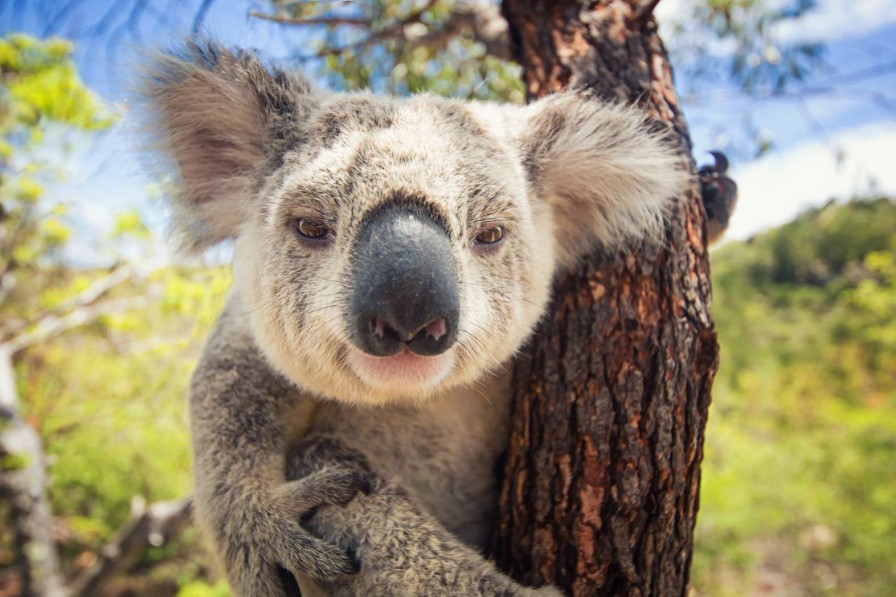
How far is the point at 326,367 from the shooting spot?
1484 mm

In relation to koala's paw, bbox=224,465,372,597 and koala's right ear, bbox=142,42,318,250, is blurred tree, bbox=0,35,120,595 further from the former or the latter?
koala's paw, bbox=224,465,372,597

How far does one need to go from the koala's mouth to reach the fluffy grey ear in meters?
0.79

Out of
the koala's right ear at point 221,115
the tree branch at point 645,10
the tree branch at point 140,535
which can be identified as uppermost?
the tree branch at point 645,10

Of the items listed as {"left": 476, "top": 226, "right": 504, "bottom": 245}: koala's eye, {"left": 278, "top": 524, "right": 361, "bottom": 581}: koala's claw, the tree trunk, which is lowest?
{"left": 278, "top": 524, "right": 361, "bottom": 581}: koala's claw

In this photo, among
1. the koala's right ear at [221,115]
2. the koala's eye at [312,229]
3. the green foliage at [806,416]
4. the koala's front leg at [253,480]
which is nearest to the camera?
the koala's eye at [312,229]

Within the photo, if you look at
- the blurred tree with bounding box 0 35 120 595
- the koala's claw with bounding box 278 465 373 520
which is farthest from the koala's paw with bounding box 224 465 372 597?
the blurred tree with bounding box 0 35 120 595

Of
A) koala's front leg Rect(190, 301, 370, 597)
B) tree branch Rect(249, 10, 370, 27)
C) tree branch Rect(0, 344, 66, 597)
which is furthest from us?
tree branch Rect(0, 344, 66, 597)

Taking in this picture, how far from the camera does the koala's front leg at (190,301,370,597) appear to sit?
1.56 metres

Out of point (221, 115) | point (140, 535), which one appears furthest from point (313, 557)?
point (140, 535)

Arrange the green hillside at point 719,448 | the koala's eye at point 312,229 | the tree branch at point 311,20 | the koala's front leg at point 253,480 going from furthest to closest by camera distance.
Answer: the green hillside at point 719,448, the tree branch at point 311,20, the koala's front leg at point 253,480, the koala's eye at point 312,229

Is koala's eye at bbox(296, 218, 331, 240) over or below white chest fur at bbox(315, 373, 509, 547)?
over

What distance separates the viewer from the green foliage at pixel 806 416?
7.93 m

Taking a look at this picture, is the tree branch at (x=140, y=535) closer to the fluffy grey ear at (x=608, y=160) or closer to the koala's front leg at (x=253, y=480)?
the koala's front leg at (x=253, y=480)

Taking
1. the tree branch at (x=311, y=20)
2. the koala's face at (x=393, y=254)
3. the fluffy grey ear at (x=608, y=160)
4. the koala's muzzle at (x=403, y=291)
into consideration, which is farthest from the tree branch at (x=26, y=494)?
the fluffy grey ear at (x=608, y=160)
